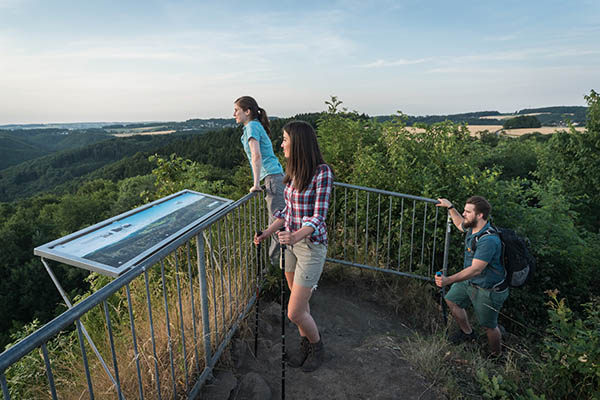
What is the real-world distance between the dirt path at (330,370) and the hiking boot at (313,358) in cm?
6

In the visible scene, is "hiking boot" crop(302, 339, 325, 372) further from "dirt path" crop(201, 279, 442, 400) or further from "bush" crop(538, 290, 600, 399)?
"bush" crop(538, 290, 600, 399)

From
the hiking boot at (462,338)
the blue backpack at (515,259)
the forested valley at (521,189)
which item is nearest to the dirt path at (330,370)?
the hiking boot at (462,338)

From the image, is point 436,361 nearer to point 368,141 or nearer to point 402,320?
point 402,320

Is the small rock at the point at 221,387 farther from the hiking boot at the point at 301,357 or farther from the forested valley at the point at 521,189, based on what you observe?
the forested valley at the point at 521,189

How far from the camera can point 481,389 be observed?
2986 mm

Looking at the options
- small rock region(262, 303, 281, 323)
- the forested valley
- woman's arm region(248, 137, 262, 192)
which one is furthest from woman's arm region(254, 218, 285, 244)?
the forested valley

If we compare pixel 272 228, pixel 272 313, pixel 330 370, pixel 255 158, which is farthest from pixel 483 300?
pixel 255 158

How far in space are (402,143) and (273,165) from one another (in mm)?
3494

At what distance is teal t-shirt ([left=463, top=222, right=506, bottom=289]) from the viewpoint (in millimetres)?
3568

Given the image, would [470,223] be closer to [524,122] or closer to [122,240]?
[122,240]

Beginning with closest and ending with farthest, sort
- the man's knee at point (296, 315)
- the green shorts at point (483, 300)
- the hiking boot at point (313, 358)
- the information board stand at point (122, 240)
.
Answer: the information board stand at point (122, 240), the man's knee at point (296, 315), the hiking boot at point (313, 358), the green shorts at point (483, 300)

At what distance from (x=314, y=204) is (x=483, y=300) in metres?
2.26

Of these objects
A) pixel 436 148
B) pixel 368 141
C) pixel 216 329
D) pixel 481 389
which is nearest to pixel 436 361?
pixel 481 389

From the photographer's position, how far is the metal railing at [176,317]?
1.79 metres
